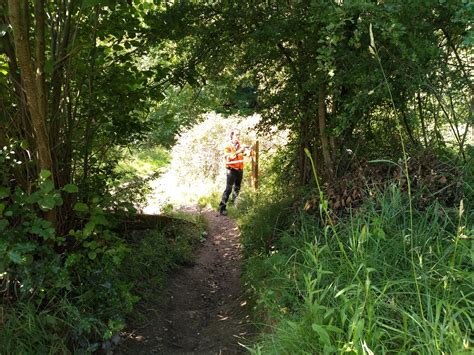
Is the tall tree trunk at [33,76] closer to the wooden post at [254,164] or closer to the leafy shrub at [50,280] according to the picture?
the leafy shrub at [50,280]

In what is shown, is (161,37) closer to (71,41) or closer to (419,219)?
(71,41)

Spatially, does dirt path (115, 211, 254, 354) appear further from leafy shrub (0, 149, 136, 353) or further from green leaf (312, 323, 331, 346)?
green leaf (312, 323, 331, 346)

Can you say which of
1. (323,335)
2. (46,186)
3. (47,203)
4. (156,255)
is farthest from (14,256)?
(156,255)

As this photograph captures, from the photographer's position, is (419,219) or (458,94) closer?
(419,219)

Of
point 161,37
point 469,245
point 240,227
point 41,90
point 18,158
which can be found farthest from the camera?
point 240,227

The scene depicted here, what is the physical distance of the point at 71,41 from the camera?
394 centimetres

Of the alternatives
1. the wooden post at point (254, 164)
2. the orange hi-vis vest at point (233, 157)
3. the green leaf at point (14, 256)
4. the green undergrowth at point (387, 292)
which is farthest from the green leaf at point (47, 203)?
the wooden post at point (254, 164)

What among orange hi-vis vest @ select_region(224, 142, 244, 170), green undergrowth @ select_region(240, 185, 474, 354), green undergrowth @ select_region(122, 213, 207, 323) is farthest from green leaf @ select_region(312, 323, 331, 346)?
orange hi-vis vest @ select_region(224, 142, 244, 170)

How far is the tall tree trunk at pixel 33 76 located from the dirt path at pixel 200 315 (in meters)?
1.62

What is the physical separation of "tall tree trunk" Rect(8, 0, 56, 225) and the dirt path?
5.31ft

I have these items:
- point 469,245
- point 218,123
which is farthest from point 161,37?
point 218,123

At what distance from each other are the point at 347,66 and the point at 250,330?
2770mm

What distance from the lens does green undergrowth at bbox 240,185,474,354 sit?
6.81ft

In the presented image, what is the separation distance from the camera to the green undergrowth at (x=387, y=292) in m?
2.08
